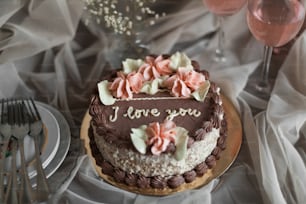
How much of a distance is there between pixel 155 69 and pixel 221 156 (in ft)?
0.64

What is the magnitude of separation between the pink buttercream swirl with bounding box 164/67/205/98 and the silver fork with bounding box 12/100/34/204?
10.5 inches

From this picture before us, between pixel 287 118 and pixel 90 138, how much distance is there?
1.18 ft

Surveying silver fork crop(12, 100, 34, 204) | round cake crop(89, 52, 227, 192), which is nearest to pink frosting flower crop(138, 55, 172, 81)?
round cake crop(89, 52, 227, 192)

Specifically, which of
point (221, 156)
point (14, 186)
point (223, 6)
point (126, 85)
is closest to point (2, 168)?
point (14, 186)

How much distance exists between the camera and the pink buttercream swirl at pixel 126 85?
963mm

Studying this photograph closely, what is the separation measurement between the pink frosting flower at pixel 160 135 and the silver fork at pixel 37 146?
191 millimetres

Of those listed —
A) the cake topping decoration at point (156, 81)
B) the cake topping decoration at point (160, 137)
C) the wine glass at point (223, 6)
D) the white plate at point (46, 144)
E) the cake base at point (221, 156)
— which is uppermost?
the wine glass at point (223, 6)

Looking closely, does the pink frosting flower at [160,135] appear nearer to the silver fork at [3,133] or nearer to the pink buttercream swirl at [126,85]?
the pink buttercream swirl at [126,85]

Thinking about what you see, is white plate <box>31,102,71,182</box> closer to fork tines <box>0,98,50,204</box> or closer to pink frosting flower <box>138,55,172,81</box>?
fork tines <box>0,98,50,204</box>

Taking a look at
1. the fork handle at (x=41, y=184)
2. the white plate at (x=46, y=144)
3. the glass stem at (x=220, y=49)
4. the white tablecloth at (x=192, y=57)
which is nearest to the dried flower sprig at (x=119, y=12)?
the white tablecloth at (x=192, y=57)

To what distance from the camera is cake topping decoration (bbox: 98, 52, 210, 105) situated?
3.16 feet

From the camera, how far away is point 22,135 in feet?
3.16

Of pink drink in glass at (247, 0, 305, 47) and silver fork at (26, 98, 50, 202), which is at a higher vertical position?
pink drink in glass at (247, 0, 305, 47)

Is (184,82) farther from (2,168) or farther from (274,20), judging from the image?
(2,168)
